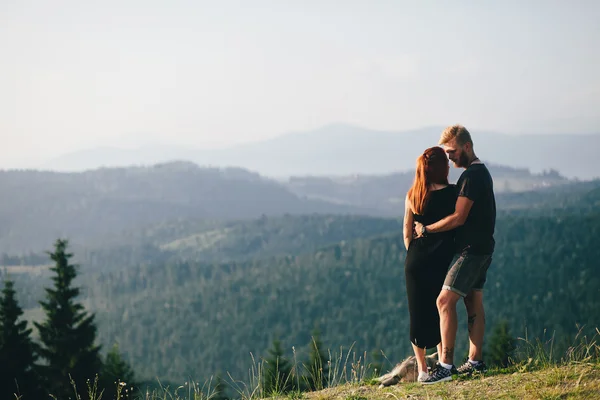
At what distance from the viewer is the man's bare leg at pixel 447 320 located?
809 centimetres

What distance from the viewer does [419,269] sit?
838cm

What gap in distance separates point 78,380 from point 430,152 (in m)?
35.6

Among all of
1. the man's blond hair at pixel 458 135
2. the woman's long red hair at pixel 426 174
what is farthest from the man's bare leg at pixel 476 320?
the man's blond hair at pixel 458 135

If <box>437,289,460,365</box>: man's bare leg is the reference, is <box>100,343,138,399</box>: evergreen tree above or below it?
below

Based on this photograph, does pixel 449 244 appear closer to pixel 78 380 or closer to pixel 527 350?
pixel 527 350

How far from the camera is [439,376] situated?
8.25m

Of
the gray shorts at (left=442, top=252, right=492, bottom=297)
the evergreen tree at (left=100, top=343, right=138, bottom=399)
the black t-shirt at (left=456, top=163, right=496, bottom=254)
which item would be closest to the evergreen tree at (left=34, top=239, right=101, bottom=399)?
the evergreen tree at (left=100, top=343, right=138, bottom=399)

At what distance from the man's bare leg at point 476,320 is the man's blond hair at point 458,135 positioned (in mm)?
2008

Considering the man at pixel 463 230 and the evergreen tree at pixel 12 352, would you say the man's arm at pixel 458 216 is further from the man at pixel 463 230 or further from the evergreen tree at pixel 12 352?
the evergreen tree at pixel 12 352

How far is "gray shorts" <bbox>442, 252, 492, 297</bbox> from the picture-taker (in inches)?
318

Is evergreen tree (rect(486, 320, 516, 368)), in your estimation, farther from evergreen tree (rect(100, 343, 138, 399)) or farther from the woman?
the woman

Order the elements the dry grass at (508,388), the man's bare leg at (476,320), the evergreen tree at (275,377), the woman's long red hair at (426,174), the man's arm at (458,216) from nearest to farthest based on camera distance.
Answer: the dry grass at (508,388), the man's arm at (458,216), the woman's long red hair at (426,174), the man's bare leg at (476,320), the evergreen tree at (275,377)

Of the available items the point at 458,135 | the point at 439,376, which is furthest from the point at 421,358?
the point at 458,135

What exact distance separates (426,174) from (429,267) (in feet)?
3.99
